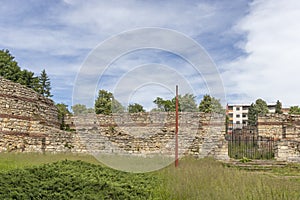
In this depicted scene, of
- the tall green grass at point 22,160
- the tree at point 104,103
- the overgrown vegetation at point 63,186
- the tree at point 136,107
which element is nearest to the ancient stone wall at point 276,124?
the tree at point 136,107

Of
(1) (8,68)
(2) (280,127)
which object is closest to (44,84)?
(1) (8,68)

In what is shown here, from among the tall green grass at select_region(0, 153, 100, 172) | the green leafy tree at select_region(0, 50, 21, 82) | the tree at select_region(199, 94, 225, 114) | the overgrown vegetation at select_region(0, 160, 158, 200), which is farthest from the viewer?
the green leafy tree at select_region(0, 50, 21, 82)

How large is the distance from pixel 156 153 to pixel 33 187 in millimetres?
12883

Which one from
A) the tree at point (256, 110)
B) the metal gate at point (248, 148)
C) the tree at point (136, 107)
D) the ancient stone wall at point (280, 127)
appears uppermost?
the tree at point (256, 110)

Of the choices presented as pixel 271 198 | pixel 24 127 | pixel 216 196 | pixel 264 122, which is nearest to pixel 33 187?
pixel 216 196

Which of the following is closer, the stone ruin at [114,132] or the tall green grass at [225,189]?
the tall green grass at [225,189]

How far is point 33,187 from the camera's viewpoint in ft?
22.9

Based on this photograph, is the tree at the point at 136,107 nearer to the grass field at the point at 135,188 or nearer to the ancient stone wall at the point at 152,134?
the ancient stone wall at the point at 152,134

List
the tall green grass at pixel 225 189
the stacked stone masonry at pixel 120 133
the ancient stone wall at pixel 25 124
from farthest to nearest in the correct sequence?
the stacked stone masonry at pixel 120 133 < the ancient stone wall at pixel 25 124 < the tall green grass at pixel 225 189

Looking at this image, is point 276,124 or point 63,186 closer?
point 63,186

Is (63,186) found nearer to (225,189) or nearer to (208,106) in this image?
(225,189)

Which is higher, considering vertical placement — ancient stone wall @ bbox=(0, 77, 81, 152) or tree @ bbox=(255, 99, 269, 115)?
tree @ bbox=(255, 99, 269, 115)

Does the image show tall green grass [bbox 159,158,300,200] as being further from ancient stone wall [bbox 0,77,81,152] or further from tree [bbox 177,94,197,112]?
ancient stone wall [bbox 0,77,81,152]

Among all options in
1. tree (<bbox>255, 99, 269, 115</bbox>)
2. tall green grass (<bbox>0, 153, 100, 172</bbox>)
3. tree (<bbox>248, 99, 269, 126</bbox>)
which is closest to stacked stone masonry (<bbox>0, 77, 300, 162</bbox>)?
tall green grass (<bbox>0, 153, 100, 172</bbox>)
